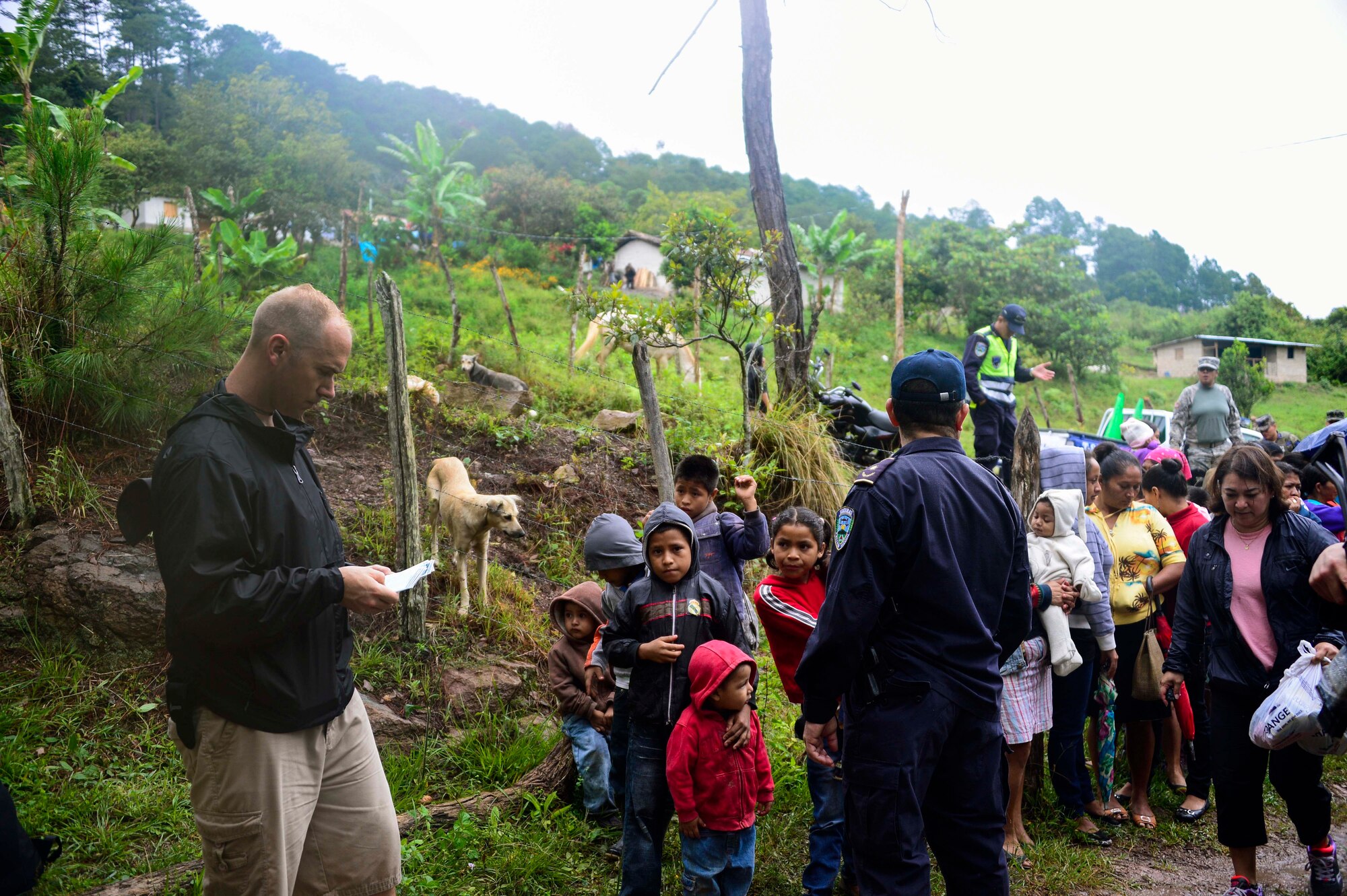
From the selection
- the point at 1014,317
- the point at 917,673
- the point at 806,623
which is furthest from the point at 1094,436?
the point at 917,673

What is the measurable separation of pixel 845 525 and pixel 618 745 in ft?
6.02

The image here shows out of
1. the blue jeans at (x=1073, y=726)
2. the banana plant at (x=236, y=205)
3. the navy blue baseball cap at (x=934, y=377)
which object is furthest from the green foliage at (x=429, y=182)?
the navy blue baseball cap at (x=934, y=377)

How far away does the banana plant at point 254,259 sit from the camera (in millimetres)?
13706

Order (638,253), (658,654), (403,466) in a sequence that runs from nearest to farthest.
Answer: (658,654)
(403,466)
(638,253)

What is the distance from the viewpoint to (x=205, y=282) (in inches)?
253

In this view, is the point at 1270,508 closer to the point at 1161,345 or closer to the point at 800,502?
the point at 800,502

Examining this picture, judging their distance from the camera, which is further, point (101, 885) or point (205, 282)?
point (205, 282)

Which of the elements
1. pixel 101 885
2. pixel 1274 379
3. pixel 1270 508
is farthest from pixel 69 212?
pixel 1274 379

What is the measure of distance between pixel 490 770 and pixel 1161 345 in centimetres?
4563

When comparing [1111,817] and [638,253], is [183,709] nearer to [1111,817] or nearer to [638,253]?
[1111,817]

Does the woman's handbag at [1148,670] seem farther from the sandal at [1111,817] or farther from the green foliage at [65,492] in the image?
the green foliage at [65,492]

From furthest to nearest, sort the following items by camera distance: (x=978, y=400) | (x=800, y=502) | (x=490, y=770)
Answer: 1. (x=978, y=400)
2. (x=800, y=502)
3. (x=490, y=770)

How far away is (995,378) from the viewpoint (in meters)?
8.73

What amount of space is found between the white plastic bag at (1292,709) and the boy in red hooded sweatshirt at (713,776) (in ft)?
6.11
